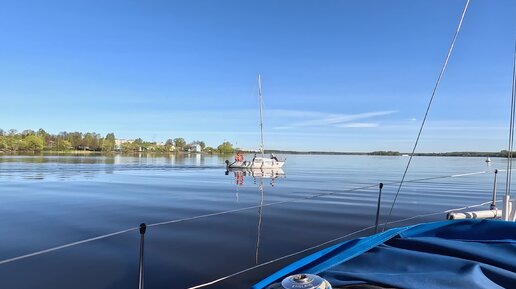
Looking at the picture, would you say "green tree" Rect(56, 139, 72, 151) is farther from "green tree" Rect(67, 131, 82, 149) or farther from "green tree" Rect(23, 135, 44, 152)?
"green tree" Rect(67, 131, 82, 149)

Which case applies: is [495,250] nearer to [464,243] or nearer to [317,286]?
[464,243]

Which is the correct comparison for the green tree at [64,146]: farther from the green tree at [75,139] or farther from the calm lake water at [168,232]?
the calm lake water at [168,232]

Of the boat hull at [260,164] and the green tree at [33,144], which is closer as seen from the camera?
the boat hull at [260,164]

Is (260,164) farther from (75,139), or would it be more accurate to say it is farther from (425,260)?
(75,139)

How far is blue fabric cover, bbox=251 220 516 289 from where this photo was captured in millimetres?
2588

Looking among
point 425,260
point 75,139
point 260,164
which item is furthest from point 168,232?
point 75,139

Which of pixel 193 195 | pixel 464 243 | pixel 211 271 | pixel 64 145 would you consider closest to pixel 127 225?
pixel 211 271

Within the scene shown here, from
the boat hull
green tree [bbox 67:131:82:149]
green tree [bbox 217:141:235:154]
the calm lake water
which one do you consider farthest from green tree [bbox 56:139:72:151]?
the calm lake water

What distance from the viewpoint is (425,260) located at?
292 cm

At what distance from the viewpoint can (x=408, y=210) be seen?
14.5 metres

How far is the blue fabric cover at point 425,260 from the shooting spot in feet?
8.49

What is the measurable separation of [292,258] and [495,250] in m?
4.94

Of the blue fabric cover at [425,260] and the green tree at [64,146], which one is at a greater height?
the green tree at [64,146]

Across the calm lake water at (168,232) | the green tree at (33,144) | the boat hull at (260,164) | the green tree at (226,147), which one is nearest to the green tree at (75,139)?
the green tree at (33,144)
